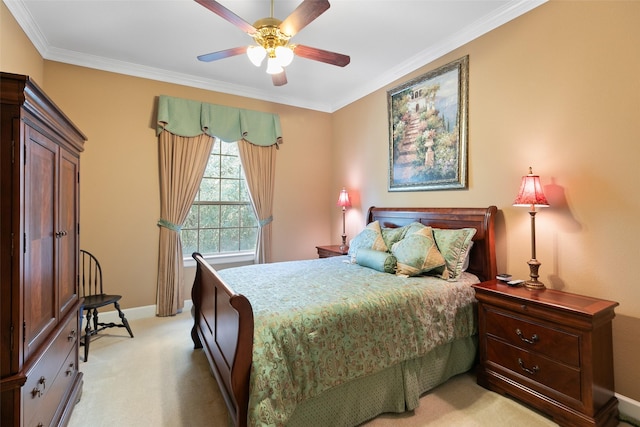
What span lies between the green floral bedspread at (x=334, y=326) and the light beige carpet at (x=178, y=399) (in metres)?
0.37

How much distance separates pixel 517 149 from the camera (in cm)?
250

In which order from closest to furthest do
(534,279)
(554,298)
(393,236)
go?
(554,298)
(534,279)
(393,236)

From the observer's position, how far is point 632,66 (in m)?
1.89

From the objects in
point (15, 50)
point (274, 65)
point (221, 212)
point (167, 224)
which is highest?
point (15, 50)

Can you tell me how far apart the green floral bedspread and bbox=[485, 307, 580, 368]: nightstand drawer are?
8.1 inches

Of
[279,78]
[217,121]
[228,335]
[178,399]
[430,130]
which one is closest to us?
[228,335]

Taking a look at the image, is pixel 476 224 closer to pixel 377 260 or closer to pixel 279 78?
pixel 377 260

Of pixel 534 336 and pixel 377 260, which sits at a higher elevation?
pixel 377 260

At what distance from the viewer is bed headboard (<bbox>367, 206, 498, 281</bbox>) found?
2.55 m

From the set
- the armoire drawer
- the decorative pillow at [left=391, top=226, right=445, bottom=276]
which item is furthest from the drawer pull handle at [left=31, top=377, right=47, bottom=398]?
the decorative pillow at [left=391, top=226, right=445, bottom=276]

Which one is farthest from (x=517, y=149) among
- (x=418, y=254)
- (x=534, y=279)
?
(x=418, y=254)

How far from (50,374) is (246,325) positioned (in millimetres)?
1078

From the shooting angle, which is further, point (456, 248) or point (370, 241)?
point (370, 241)

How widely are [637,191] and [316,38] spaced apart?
2.77m
